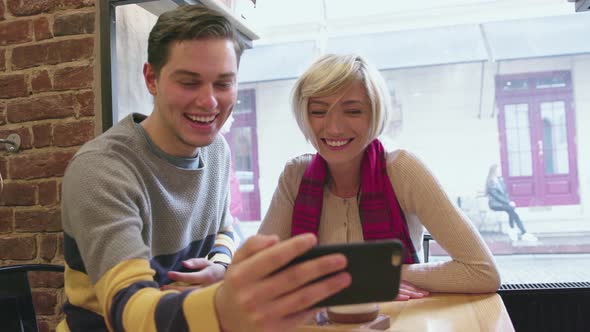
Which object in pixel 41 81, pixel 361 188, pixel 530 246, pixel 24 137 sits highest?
pixel 41 81

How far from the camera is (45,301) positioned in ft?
6.17

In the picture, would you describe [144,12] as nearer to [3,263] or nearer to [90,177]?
[3,263]

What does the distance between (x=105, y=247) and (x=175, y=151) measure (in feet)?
1.49

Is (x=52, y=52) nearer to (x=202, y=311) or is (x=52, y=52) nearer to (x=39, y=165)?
(x=39, y=165)

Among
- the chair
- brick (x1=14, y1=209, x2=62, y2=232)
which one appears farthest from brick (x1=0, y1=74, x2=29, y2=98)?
the chair

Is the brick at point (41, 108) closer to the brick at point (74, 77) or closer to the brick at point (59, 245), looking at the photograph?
the brick at point (74, 77)

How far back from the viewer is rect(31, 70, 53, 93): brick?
1.88 metres

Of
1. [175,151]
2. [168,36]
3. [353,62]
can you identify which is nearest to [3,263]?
[175,151]

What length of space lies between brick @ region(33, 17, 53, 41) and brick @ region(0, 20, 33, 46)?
27 mm

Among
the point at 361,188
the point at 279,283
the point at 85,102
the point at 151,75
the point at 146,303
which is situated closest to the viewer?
the point at 279,283

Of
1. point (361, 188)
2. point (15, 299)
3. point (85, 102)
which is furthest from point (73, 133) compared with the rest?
point (361, 188)

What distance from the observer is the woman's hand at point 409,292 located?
117 cm

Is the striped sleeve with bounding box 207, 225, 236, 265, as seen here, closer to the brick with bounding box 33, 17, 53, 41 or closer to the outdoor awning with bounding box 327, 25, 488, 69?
the brick with bounding box 33, 17, 53, 41

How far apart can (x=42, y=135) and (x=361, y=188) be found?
1.19 metres
